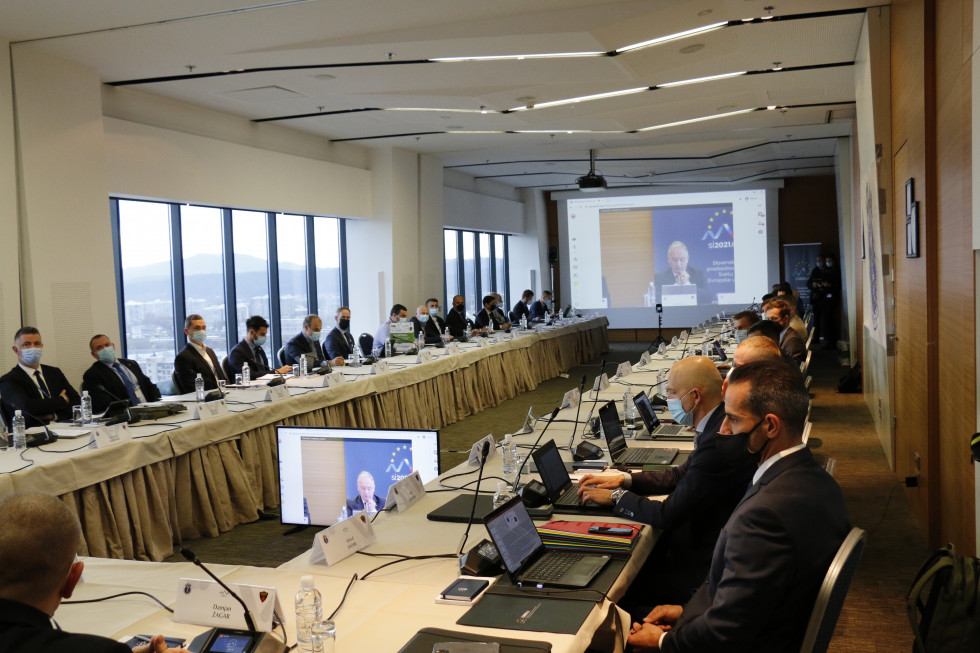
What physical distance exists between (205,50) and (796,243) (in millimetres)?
13109

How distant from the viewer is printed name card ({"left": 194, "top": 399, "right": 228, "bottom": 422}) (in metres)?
4.70

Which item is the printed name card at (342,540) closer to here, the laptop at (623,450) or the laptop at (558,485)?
the laptop at (558,485)

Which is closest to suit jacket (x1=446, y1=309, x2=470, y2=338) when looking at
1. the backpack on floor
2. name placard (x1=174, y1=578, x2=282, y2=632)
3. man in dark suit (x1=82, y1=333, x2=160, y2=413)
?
man in dark suit (x1=82, y1=333, x2=160, y2=413)

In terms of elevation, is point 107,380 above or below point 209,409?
above

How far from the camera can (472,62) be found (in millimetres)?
6527

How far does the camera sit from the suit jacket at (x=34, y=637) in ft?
3.79

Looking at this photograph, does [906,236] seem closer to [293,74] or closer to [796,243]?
[293,74]

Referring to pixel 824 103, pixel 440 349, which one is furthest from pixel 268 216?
pixel 824 103

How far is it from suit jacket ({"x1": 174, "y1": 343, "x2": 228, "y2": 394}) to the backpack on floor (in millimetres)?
5122

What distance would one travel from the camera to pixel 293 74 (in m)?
6.84

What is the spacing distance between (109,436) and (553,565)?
2.82m

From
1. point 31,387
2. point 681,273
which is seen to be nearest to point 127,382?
point 31,387

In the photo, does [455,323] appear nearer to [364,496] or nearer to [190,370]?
[190,370]

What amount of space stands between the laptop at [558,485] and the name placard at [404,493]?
42 cm
